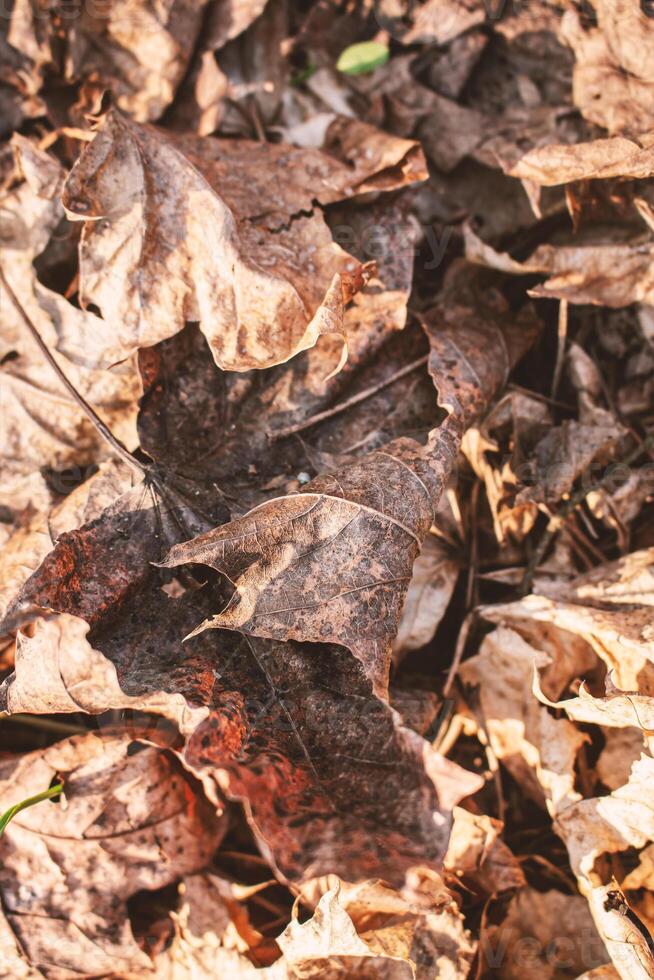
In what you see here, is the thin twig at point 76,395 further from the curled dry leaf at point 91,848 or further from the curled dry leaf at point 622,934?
the curled dry leaf at point 622,934

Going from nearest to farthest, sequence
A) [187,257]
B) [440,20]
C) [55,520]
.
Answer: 1. [55,520]
2. [187,257]
3. [440,20]

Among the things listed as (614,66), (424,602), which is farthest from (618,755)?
(614,66)

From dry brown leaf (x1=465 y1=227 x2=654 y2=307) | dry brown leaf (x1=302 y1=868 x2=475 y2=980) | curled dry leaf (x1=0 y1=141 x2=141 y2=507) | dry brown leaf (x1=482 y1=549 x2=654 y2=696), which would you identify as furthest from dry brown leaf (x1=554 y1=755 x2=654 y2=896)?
curled dry leaf (x1=0 y1=141 x2=141 y2=507)

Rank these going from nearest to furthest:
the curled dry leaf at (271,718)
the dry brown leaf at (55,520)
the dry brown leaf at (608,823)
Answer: the curled dry leaf at (271,718)
the dry brown leaf at (608,823)
the dry brown leaf at (55,520)

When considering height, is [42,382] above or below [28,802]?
above

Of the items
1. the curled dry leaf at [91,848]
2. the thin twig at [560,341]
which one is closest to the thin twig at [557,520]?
the thin twig at [560,341]

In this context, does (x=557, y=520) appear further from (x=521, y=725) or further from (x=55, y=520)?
(x=55, y=520)
